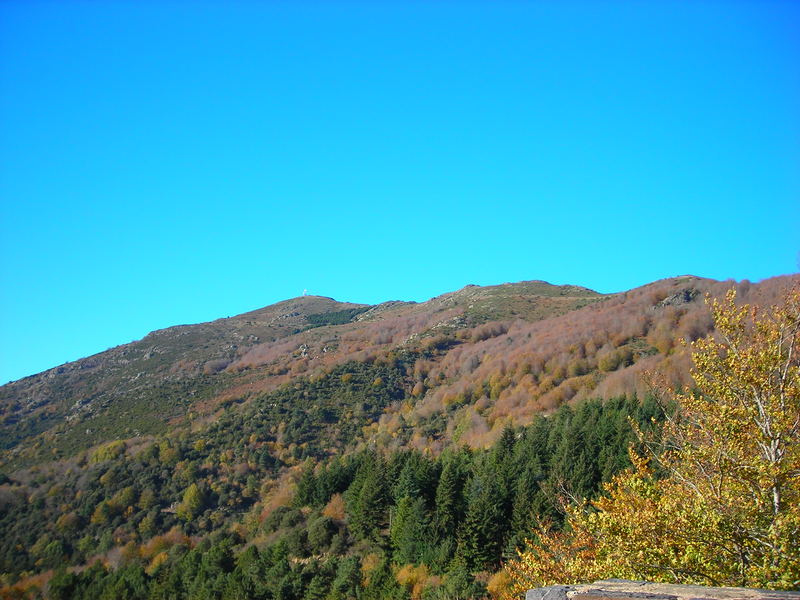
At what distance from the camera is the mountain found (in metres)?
Answer: 35.8

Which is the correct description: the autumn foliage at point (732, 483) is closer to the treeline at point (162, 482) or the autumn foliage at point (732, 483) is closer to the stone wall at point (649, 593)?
the stone wall at point (649, 593)

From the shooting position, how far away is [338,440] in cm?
7206

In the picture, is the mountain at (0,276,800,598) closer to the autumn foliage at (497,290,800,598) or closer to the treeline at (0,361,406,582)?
the treeline at (0,361,406,582)

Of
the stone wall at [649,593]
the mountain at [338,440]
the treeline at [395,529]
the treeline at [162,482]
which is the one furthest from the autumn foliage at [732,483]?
the treeline at [162,482]

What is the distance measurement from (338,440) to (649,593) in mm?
69627

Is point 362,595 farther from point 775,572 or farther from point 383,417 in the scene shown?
point 383,417

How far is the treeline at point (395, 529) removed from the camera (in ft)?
105

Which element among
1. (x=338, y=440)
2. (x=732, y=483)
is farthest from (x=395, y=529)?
(x=338, y=440)

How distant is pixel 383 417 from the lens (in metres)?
77.8

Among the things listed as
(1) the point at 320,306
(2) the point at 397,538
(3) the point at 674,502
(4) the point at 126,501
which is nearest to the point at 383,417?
(4) the point at 126,501

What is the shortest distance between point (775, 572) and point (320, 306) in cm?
17085

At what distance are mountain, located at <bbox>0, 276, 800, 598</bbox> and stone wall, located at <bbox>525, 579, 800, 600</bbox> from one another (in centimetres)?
754

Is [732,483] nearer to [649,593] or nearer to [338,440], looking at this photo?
[649,593]

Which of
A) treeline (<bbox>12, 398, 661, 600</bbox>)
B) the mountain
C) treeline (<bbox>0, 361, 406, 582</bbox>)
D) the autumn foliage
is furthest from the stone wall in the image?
treeline (<bbox>0, 361, 406, 582</bbox>)
